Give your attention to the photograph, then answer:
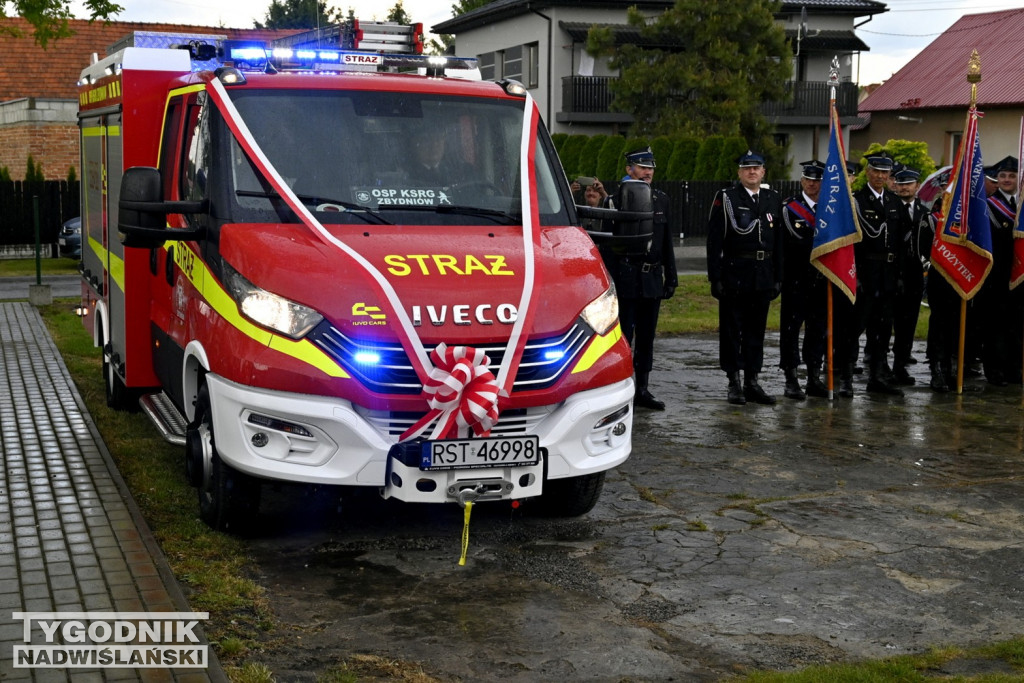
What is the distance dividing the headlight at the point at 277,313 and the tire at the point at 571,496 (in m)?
1.75

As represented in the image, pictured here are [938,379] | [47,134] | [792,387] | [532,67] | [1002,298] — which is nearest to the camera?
[792,387]

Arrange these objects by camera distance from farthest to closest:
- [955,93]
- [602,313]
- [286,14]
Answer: [286,14] < [955,93] < [602,313]

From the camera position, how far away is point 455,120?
7352 mm

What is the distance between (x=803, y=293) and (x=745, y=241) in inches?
45.8

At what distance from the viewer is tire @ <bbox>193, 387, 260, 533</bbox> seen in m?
6.65

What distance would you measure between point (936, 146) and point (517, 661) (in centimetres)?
4906

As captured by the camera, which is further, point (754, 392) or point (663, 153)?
point (663, 153)

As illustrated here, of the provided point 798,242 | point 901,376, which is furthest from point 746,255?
point 901,376

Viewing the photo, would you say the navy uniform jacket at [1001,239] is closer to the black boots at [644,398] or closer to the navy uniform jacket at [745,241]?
the navy uniform jacket at [745,241]

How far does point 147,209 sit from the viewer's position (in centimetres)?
686

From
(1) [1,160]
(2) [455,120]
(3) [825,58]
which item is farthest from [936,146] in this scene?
(2) [455,120]

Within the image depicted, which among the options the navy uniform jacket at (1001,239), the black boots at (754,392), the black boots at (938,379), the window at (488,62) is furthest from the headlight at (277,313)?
the window at (488,62)

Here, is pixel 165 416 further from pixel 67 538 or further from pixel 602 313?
pixel 602 313

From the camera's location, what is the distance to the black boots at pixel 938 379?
478 inches
